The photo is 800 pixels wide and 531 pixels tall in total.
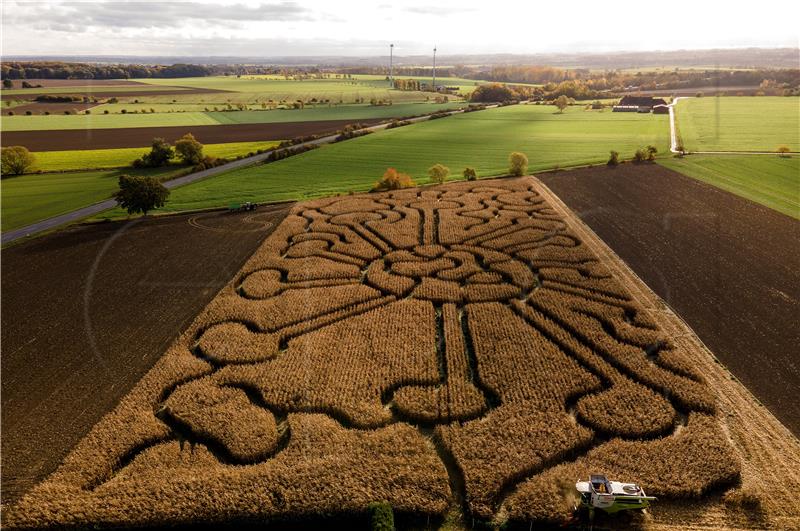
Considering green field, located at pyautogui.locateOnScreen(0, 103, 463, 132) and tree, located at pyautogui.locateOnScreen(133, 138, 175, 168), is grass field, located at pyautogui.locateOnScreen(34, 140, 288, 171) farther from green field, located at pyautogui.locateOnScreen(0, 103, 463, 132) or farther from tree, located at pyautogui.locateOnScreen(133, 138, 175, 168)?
green field, located at pyautogui.locateOnScreen(0, 103, 463, 132)

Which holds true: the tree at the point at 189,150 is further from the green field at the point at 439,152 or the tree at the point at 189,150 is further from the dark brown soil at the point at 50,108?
the dark brown soil at the point at 50,108

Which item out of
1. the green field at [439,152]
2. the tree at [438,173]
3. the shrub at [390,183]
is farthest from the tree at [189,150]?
the tree at [438,173]

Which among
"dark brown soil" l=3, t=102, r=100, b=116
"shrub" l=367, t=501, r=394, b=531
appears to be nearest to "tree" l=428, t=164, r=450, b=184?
"shrub" l=367, t=501, r=394, b=531

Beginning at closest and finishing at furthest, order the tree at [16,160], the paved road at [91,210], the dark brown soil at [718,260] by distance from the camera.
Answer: the dark brown soil at [718,260] → the paved road at [91,210] → the tree at [16,160]

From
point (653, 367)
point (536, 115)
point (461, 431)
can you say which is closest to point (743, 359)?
point (653, 367)

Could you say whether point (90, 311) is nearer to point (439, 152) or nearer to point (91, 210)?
point (91, 210)

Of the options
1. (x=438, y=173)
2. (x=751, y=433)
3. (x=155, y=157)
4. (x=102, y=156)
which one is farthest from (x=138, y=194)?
(x=751, y=433)
